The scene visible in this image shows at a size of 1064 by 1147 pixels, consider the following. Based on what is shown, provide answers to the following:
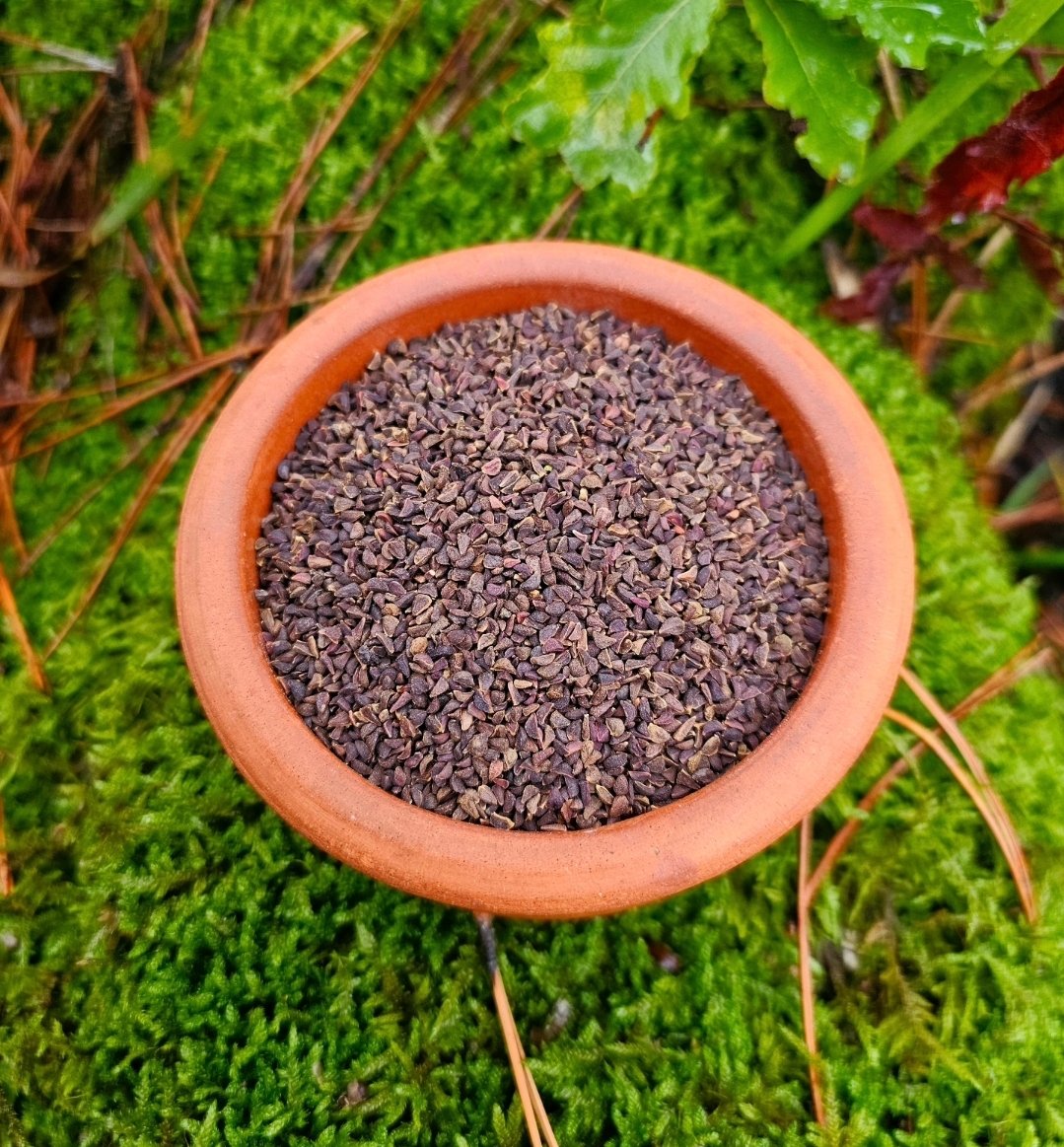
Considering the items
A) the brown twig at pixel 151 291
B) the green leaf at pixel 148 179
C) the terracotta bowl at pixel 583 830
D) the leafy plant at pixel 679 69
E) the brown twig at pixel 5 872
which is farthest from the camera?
the brown twig at pixel 151 291

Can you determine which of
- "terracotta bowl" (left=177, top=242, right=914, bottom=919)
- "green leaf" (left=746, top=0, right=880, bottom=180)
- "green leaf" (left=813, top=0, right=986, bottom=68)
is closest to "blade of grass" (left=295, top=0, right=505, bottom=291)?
"terracotta bowl" (left=177, top=242, right=914, bottom=919)

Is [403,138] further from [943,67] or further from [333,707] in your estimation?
[333,707]

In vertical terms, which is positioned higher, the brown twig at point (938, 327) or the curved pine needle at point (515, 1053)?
the brown twig at point (938, 327)

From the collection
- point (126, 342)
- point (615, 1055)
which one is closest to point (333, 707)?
point (615, 1055)

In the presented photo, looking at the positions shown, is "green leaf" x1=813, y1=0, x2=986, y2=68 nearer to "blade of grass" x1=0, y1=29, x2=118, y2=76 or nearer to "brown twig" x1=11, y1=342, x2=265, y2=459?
"brown twig" x1=11, y1=342, x2=265, y2=459

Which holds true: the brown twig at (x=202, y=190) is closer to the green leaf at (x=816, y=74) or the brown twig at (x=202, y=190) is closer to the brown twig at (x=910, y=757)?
the green leaf at (x=816, y=74)

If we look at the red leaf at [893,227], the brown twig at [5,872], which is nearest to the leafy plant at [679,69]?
the red leaf at [893,227]

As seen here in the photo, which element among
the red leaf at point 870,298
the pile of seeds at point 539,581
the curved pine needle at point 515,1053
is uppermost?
the red leaf at point 870,298

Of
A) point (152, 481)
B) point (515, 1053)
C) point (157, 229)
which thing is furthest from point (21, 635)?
point (515, 1053)
